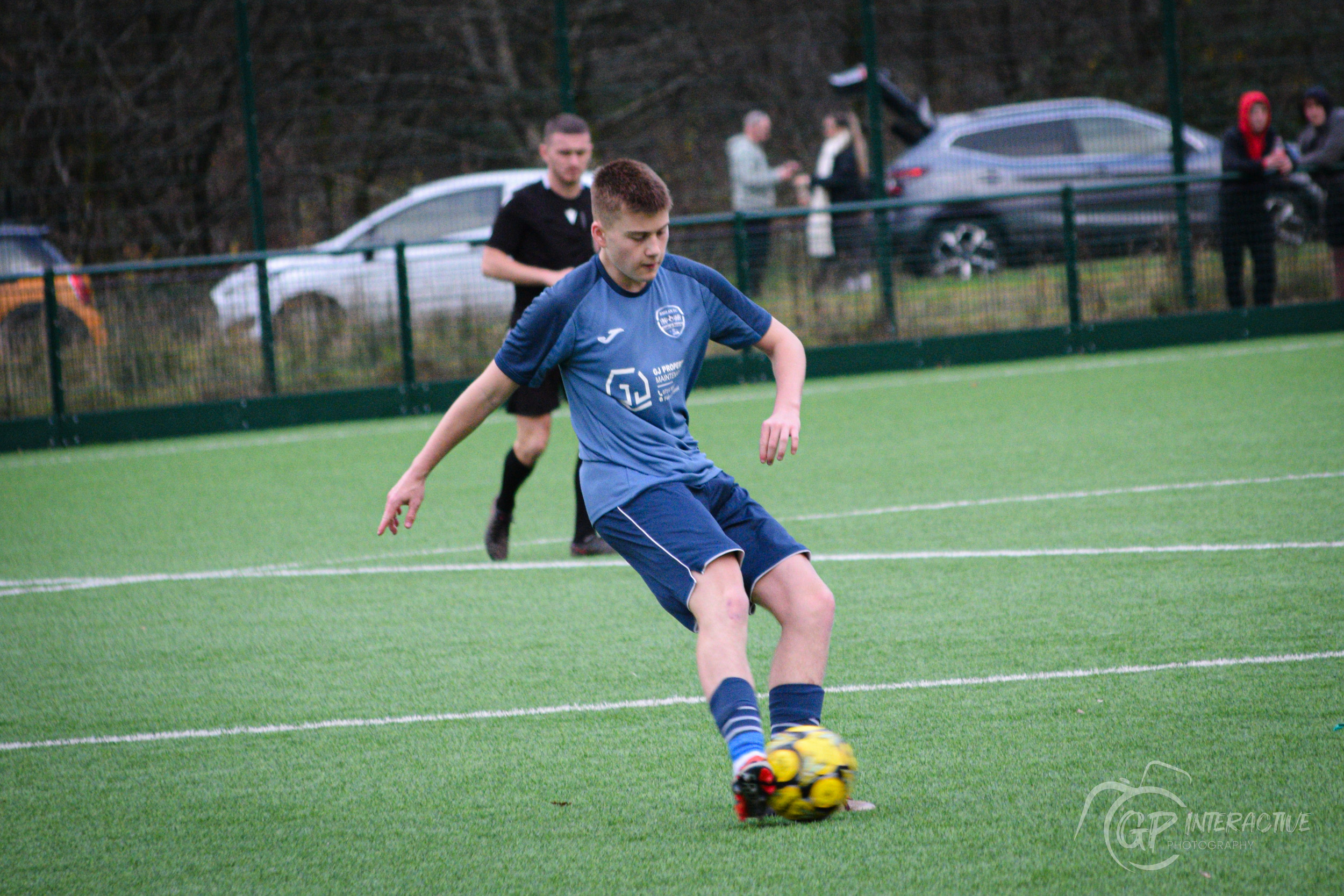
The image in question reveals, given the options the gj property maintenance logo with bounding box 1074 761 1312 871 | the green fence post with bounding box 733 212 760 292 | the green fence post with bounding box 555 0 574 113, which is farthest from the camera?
the green fence post with bounding box 555 0 574 113

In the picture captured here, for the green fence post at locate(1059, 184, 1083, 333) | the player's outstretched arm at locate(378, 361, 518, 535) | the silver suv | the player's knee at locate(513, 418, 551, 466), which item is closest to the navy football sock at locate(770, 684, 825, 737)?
the player's outstretched arm at locate(378, 361, 518, 535)

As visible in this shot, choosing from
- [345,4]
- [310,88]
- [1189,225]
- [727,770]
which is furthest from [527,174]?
[727,770]

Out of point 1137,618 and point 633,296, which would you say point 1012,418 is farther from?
point 633,296

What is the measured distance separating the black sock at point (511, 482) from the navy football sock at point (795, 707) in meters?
3.44

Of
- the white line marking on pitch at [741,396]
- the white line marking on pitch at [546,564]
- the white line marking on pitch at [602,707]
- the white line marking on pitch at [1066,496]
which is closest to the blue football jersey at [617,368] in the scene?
the white line marking on pitch at [602,707]

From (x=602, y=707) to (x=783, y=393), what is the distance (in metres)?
1.15

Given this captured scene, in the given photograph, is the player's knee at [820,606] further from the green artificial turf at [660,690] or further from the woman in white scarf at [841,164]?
the woman in white scarf at [841,164]

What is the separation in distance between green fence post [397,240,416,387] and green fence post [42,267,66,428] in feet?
8.90

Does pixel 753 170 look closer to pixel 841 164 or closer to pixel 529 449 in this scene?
pixel 841 164

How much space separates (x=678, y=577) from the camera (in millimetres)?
3637

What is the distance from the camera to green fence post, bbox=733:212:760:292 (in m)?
13.5

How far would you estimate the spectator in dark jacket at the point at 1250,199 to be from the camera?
1349 cm

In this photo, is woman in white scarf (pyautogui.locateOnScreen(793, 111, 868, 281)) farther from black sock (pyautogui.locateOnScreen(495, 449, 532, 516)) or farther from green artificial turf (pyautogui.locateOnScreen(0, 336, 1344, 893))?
black sock (pyautogui.locateOnScreen(495, 449, 532, 516))

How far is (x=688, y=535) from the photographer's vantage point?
364 cm
